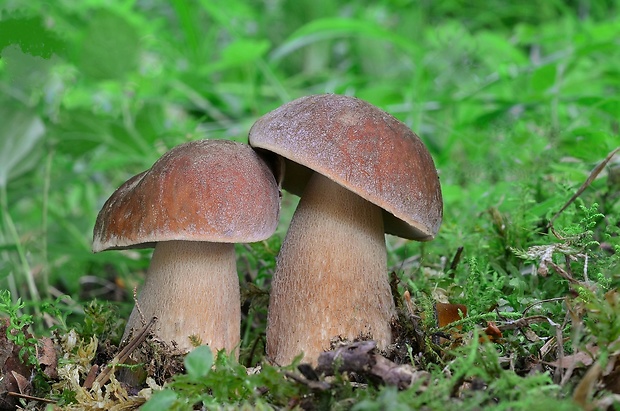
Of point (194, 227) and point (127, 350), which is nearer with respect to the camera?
point (194, 227)

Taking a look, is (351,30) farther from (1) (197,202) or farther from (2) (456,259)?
(1) (197,202)

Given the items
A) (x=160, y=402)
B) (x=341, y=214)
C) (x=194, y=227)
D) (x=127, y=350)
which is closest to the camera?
(x=160, y=402)

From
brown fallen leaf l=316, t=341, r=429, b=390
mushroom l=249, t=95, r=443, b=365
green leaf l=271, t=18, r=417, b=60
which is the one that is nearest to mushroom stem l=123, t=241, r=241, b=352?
mushroom l=249, t=95, r=443, b=365

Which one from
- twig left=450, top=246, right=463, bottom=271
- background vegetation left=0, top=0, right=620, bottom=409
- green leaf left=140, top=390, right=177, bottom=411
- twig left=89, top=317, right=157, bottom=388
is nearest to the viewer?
green leaf left=140, top=390, right=177, bottom=411

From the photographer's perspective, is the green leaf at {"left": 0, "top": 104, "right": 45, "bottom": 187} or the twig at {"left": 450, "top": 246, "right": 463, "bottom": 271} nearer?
the twig at {"left": 450, "top": 246, "right": 463, "bottom": 271}

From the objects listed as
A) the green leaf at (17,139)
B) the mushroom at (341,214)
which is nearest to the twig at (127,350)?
the mushroom at (341,214)

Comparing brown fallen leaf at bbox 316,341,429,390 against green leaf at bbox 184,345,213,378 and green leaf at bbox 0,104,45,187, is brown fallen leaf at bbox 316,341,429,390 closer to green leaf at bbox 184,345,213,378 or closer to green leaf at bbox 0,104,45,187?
green leaf at bbox 184,345,213,378

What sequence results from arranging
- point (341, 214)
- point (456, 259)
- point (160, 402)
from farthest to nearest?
point (456, 259), point (341, 214), point (160, 402)

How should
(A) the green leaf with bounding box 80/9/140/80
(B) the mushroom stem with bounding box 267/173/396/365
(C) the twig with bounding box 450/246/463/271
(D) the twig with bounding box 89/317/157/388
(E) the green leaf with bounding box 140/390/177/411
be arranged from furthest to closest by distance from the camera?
(A) the green leaf with bounding box 80/9/140/80 < (C) the twig with bounding box 450/246/463/271 < (B) the mushroom stem with bounding box 267/173/396/365 < (D) the twig with bounding box 89/317/157/388 < (E) the green leaf with bounding box 140/390/177/411

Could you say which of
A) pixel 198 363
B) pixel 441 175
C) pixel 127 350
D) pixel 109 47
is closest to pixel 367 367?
pixel 198 363
